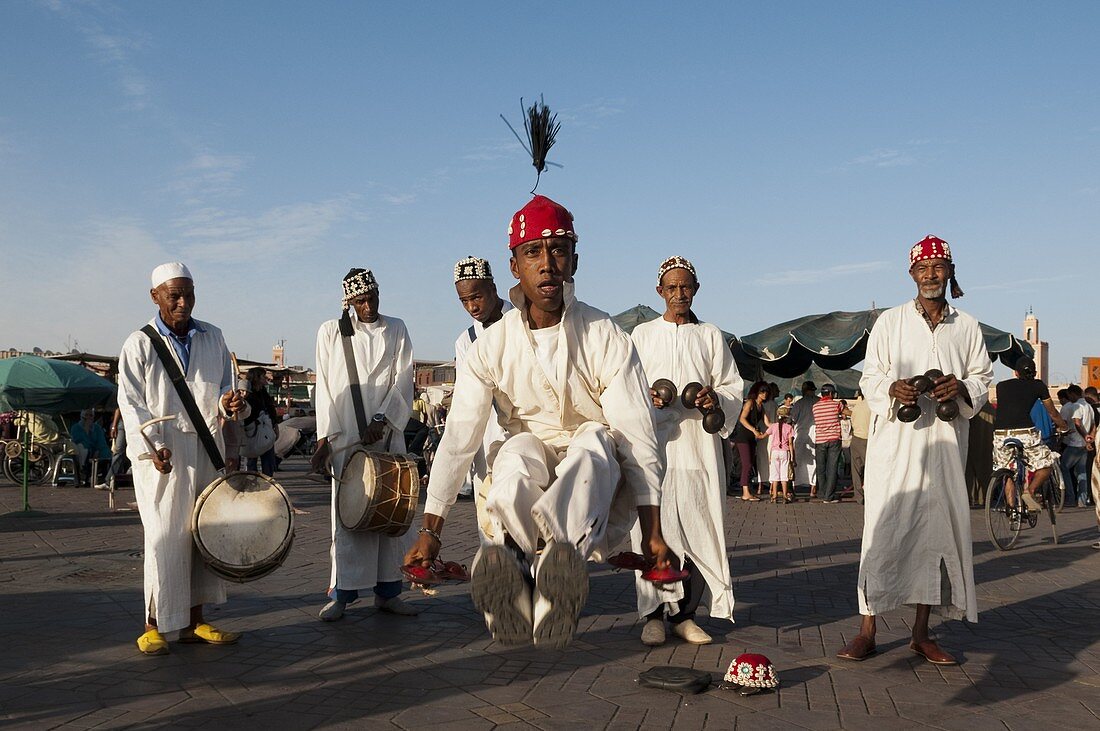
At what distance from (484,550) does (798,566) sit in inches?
276

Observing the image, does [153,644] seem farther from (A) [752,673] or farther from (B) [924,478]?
(B) [924,478]

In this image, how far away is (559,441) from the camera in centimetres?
401

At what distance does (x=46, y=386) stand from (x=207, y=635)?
49.3ft

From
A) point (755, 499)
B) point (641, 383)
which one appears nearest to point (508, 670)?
point (641, 383)

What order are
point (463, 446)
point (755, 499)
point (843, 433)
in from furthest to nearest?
point (843, 433) < point (755, 499) < point (463, 446)

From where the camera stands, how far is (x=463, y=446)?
4008mm

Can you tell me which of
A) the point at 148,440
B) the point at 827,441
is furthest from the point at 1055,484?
the point at 148,440

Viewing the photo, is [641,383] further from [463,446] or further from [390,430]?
[390,430]

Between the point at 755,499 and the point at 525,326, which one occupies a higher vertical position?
the point at 525,326

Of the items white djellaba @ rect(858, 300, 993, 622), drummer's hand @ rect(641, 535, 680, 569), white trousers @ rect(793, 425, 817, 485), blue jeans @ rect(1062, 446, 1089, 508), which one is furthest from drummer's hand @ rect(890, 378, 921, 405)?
white trousers @ rect(793, 425, 817, 485)

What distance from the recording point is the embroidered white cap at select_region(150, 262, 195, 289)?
244 inches

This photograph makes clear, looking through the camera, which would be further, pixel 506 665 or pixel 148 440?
pixel 148 440

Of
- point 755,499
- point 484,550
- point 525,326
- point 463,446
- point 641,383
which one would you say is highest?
point 525,326

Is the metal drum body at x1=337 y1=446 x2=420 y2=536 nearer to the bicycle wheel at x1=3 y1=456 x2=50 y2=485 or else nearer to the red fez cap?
the red fez cap
